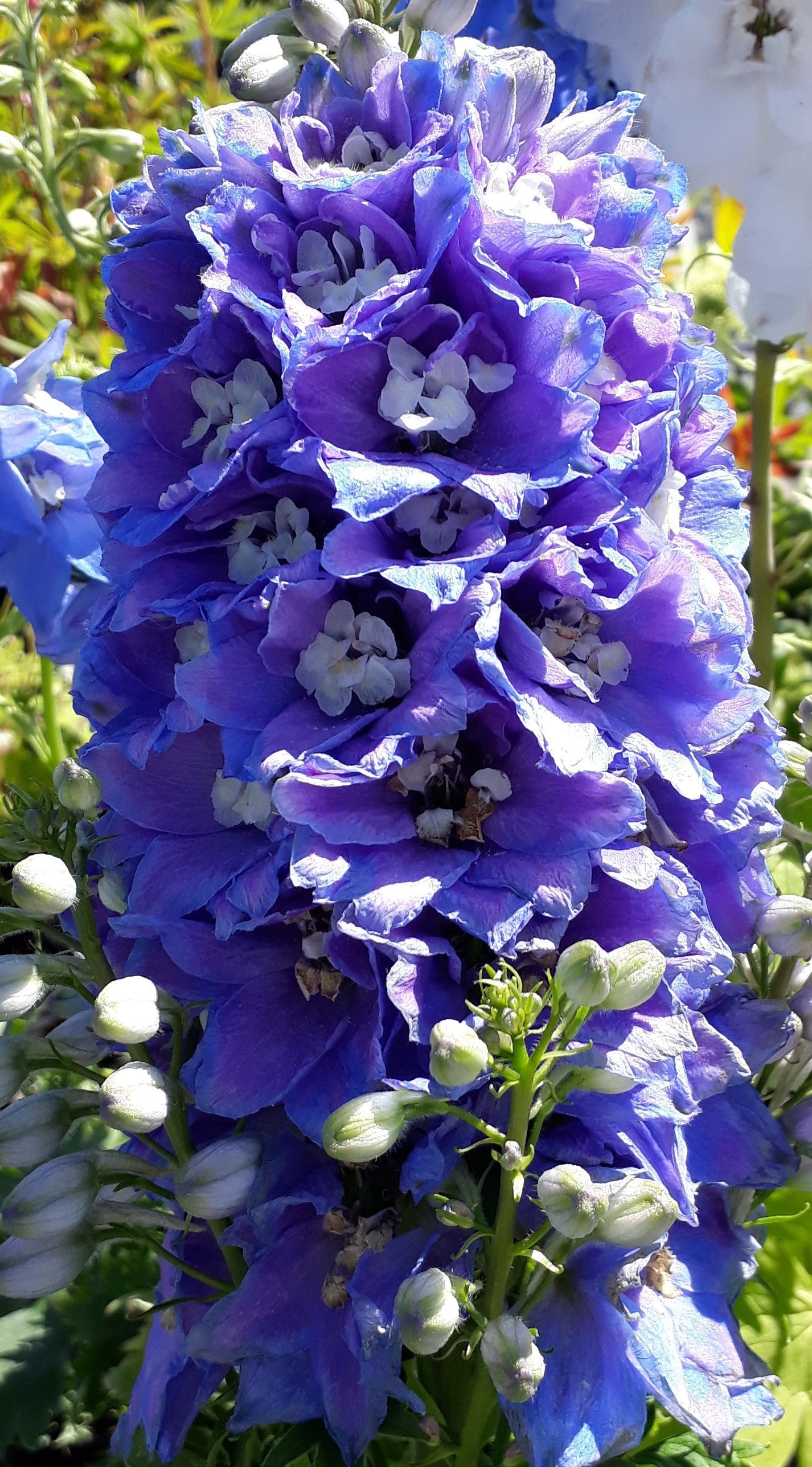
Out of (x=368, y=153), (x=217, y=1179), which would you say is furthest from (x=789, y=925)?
(x=368, y=153)

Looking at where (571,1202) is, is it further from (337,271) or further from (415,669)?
(337,271)

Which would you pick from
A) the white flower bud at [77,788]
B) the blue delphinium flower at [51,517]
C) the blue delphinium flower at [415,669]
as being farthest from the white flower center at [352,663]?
the blue delphinium flower at [51,517]

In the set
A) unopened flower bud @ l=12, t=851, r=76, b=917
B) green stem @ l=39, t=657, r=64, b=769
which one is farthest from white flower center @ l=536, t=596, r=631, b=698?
green stem @ l=39, t=657, r=64, b=769

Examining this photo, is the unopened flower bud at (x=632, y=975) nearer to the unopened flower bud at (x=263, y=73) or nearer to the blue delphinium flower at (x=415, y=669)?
the blue delphinium flower at (x=415, y=669)

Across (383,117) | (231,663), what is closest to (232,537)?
(231,663)

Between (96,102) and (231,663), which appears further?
(96,102)

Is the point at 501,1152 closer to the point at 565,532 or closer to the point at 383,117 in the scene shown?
the point at 565,532

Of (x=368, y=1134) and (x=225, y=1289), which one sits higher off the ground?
(x=368, y=1134)
